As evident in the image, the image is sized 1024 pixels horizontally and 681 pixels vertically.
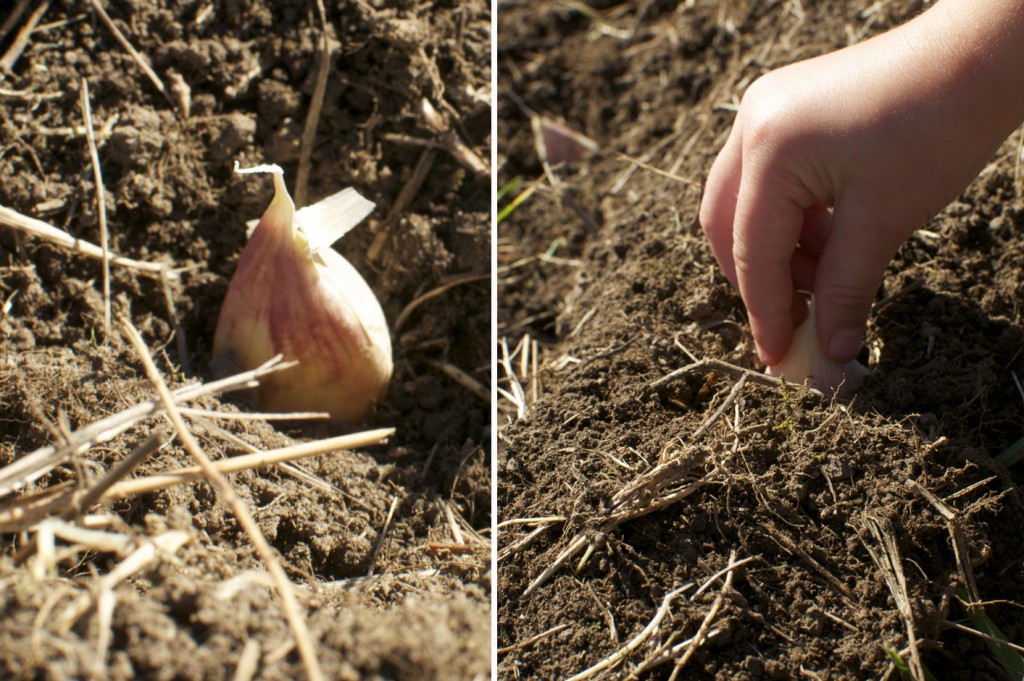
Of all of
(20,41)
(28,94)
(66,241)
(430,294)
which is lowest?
(430,294)

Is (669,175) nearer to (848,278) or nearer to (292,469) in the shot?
(848,278)

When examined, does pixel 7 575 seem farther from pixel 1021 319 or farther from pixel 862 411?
pixel 1021 319

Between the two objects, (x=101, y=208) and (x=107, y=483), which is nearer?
(x=107, y=483)

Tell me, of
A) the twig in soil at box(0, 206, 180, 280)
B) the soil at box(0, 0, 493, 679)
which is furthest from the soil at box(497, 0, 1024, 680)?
the twig in soil at box(0, 206, 180, 280)

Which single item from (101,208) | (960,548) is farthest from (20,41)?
(960,548)

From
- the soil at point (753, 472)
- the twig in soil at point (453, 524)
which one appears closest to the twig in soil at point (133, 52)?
the soil at point (753, 472)

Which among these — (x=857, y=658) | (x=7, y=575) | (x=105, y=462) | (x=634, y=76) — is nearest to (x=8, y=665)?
(x=7, y=575)

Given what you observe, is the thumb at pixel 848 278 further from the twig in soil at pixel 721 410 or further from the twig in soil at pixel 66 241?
the twig in soil at pixel 66 241

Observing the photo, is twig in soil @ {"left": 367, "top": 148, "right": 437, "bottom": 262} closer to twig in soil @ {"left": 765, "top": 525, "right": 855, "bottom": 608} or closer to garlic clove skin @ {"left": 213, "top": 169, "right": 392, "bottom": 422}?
garlic clove skin @ {"left": 213, "top": 169, "right": 392, "bottom": 422}
